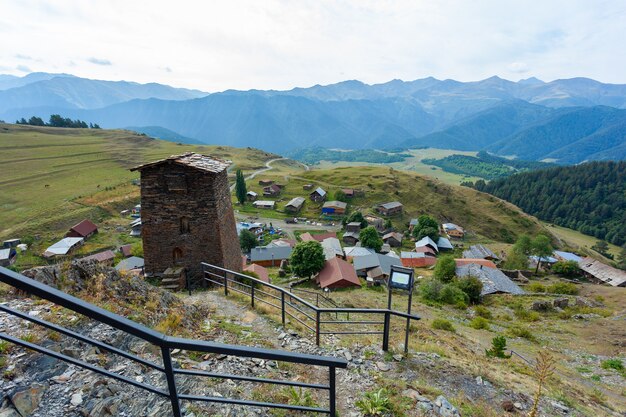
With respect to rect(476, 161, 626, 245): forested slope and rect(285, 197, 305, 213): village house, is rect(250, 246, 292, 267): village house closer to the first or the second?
rect(285, 197, 305, 213): village house

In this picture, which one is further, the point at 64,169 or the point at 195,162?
the point at 64,169

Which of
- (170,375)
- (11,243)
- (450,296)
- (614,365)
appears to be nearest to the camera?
(170,375)

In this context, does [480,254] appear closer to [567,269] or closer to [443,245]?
[443,245]

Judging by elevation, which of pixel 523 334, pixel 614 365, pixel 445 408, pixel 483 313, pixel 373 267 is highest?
pixel 445 408

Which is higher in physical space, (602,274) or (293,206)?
(293,206)

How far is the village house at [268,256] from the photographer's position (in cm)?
5619

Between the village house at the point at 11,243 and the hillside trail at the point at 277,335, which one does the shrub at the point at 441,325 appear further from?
the village house at the point at 11,243

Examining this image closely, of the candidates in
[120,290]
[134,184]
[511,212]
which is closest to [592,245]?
[511,212]

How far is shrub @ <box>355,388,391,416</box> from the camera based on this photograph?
648 cm

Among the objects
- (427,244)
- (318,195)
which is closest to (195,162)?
(427,244)

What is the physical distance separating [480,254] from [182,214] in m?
66.5

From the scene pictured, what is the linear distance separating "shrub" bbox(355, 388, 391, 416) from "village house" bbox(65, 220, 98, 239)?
67.6m

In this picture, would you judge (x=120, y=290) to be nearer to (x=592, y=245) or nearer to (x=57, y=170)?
(x=57, y=170)

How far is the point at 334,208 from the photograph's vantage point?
9212cm
